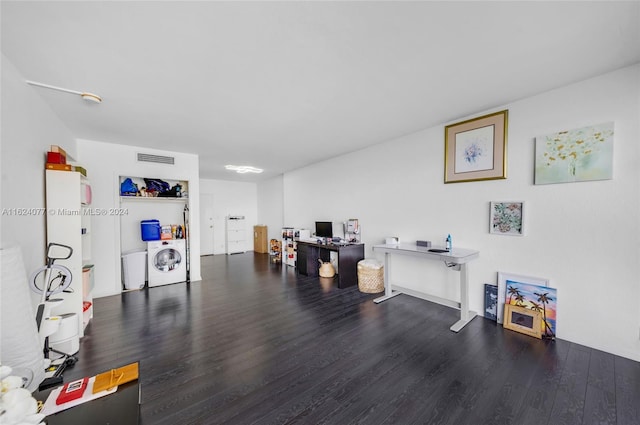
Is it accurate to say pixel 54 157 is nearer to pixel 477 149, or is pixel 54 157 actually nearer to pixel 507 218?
pixel 477 149

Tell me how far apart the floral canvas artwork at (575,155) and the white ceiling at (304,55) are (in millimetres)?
552

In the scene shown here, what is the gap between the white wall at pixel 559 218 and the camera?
221cm

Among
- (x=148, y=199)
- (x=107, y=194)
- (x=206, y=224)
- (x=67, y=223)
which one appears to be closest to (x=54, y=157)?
(x=67, y=223)

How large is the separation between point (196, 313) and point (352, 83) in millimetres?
3580

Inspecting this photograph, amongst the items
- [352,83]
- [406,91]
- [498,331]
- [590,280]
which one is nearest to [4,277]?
[352,83]

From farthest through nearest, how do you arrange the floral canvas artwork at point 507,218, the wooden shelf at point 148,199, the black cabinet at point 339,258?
the wooden shelf at point 148,199
the black cabinet at point 339,258
the floral canvas artwork at point 507,218

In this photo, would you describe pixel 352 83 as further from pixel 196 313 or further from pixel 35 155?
pixel 196 313

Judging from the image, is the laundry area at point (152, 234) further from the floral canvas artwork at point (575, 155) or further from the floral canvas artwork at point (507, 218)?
the floral canvas artwork at point (575, 155)

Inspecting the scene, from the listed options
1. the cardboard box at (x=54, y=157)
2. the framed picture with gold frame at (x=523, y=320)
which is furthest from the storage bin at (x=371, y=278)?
the cardboard box at (x=54, y=157)

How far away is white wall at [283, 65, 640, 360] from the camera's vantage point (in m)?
2.21

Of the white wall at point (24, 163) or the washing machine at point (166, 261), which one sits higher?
the white wall at point (24, 163)

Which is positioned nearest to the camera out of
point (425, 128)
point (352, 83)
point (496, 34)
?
point (496, 34)

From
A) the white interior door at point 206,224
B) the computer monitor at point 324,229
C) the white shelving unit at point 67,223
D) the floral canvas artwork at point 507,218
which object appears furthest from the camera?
the white interior door at point 206,224

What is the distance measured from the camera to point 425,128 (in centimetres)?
368
